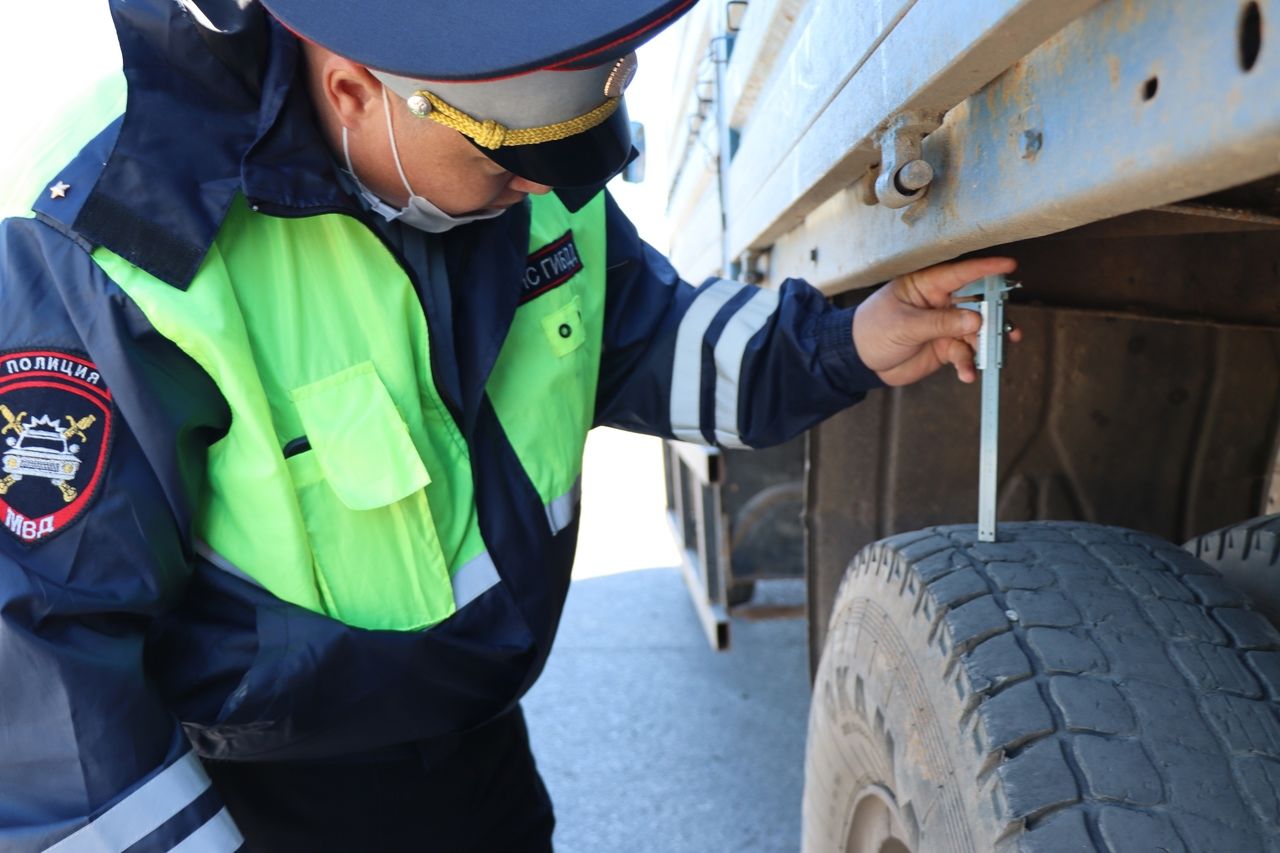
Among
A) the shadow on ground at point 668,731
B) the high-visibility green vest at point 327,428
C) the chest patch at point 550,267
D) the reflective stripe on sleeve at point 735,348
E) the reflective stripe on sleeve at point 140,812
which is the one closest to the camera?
the reflective stripe on sleeve at point 140,812

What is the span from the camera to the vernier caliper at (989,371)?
101 cm

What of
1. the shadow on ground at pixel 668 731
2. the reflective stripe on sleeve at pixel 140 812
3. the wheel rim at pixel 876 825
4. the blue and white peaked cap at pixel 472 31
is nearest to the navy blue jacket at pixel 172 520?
the reflective stripe on sleeve at pixel 140 812

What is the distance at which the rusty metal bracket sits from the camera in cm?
87

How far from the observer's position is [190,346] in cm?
99

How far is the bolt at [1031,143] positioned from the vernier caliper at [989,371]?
327 mm

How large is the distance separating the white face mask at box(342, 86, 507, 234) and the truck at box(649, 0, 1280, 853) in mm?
404

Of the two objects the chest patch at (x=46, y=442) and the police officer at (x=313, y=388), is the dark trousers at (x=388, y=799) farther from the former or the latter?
the chest patch at (x=46, y=442)

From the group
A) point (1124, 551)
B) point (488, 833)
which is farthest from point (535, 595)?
point (1124, 551)

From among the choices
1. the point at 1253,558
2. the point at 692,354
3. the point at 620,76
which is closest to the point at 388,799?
the point at 692,354

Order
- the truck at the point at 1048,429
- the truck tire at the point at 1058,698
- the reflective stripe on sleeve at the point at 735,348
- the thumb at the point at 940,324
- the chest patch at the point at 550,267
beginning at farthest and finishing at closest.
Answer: the reflective stripe on sleeve at the point at 735,348, the chest patch at the point at 550,267, the thumb at the point at 940,324, the truck tire at the point at 1058,698, the truck at the point at 1048,429

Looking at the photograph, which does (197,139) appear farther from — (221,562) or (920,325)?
(920,325)

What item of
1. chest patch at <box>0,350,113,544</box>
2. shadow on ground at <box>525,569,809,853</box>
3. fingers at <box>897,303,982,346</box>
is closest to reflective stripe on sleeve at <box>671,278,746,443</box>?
fingers at <box>897,303,982,346</box>

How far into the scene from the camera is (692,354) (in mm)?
1510

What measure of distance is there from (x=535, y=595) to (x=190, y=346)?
0.54m
